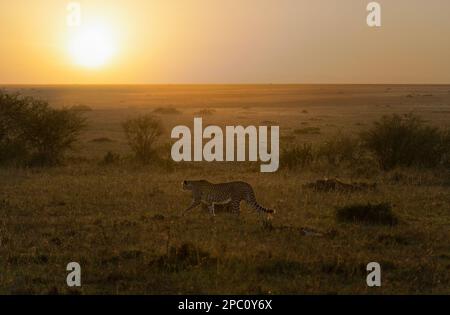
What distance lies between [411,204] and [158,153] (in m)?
13.1

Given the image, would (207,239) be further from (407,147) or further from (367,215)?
(407,147)

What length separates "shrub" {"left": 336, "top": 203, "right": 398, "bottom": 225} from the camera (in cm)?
1245

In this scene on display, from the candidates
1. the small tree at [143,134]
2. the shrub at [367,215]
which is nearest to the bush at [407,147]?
the small tree at [143,134]

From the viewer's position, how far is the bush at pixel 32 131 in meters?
22.7

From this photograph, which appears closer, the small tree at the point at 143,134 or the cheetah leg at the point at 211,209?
the cheetah leg at the point at 211,209

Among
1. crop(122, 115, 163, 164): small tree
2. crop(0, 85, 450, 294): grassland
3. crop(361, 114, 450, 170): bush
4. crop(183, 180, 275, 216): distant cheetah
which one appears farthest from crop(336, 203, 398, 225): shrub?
crop(122, 115, 163, 164): small tree

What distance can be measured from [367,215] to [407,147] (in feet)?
34.0

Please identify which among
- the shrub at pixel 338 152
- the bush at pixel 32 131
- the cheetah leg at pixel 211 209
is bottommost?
the cheetah leg at pixel 211 209

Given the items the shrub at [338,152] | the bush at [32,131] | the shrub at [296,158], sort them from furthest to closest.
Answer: the shrub at [338,152], the bush at [32,131], the shrub at [296,158]

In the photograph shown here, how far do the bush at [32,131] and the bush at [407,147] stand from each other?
12150mm

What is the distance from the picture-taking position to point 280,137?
3581cm

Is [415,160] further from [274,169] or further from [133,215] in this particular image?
[133,215]

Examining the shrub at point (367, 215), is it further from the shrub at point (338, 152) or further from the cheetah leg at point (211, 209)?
the shrub at point (338, 152)
